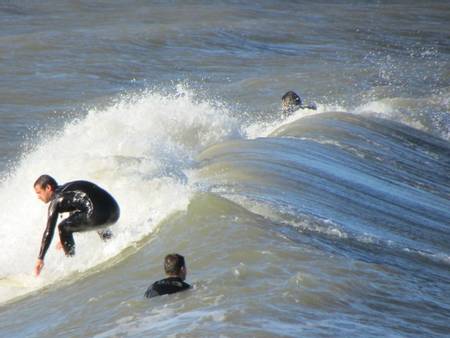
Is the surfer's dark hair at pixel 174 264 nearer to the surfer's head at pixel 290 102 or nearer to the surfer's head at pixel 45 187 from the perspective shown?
the surfer's head at pixel 45 187

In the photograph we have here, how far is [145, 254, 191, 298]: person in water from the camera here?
860cm

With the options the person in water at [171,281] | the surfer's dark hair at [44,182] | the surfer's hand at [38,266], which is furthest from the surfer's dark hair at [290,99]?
the person in water at [171,281]

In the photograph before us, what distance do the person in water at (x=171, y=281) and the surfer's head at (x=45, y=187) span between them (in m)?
2.44

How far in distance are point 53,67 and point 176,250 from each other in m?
21.9

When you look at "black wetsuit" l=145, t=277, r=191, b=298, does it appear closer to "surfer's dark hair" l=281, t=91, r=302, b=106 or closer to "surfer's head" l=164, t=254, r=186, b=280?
"surfer's head" l=164, t=254, r=186, b=280

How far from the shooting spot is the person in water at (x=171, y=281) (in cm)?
860

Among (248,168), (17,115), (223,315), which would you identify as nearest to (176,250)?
(223,315)

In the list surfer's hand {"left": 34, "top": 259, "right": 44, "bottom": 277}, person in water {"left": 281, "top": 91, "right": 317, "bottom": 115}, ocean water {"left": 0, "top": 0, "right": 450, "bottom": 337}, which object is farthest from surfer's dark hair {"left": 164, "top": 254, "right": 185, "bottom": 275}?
person in water {"left": 281, "top": 91, "right": 317, "bottom": 115}

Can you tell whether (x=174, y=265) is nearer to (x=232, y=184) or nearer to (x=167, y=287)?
(x=167, y=287)

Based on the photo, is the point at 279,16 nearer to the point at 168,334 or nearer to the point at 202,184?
the point at 202,184

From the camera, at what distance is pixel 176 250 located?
10539mm

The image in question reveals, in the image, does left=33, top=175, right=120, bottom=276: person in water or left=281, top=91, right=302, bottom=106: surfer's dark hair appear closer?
left=33, top=175, right=120, bottom=276: person in water

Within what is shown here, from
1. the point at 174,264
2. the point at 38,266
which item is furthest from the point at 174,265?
the point at 38,266

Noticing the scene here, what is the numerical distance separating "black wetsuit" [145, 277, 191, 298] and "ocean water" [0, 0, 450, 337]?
13 cm
